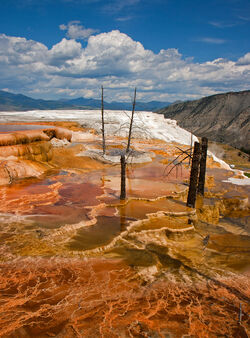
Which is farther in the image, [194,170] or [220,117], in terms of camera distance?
[220,117]

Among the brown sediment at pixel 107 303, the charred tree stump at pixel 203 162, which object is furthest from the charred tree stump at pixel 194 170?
the brown sediment at pixel 107 303

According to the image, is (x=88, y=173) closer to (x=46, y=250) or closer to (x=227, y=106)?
(x=46, y=250)

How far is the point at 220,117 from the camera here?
11000 centimetres

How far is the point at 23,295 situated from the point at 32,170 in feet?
41.9

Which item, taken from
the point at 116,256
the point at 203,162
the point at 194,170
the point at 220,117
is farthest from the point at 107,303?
the point at 220,117

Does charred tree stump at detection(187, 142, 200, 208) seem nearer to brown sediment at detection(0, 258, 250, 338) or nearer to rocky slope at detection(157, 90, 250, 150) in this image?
brown sediment at detection(0, 258, 250, 338)

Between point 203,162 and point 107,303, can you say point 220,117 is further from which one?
point 107,303

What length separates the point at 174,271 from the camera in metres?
7.18

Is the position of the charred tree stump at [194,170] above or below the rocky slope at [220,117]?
below

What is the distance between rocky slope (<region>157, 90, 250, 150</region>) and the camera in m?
94.4

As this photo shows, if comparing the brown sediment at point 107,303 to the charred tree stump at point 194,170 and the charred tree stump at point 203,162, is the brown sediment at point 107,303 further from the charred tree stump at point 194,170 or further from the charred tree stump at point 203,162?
the charred tree stump at point 203,162

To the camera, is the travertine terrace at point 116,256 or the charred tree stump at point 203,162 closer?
the travertine terrace at point 116,256

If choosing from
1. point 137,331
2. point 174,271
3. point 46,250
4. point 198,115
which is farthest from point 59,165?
point 198,115

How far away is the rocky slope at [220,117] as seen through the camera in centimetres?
9440
